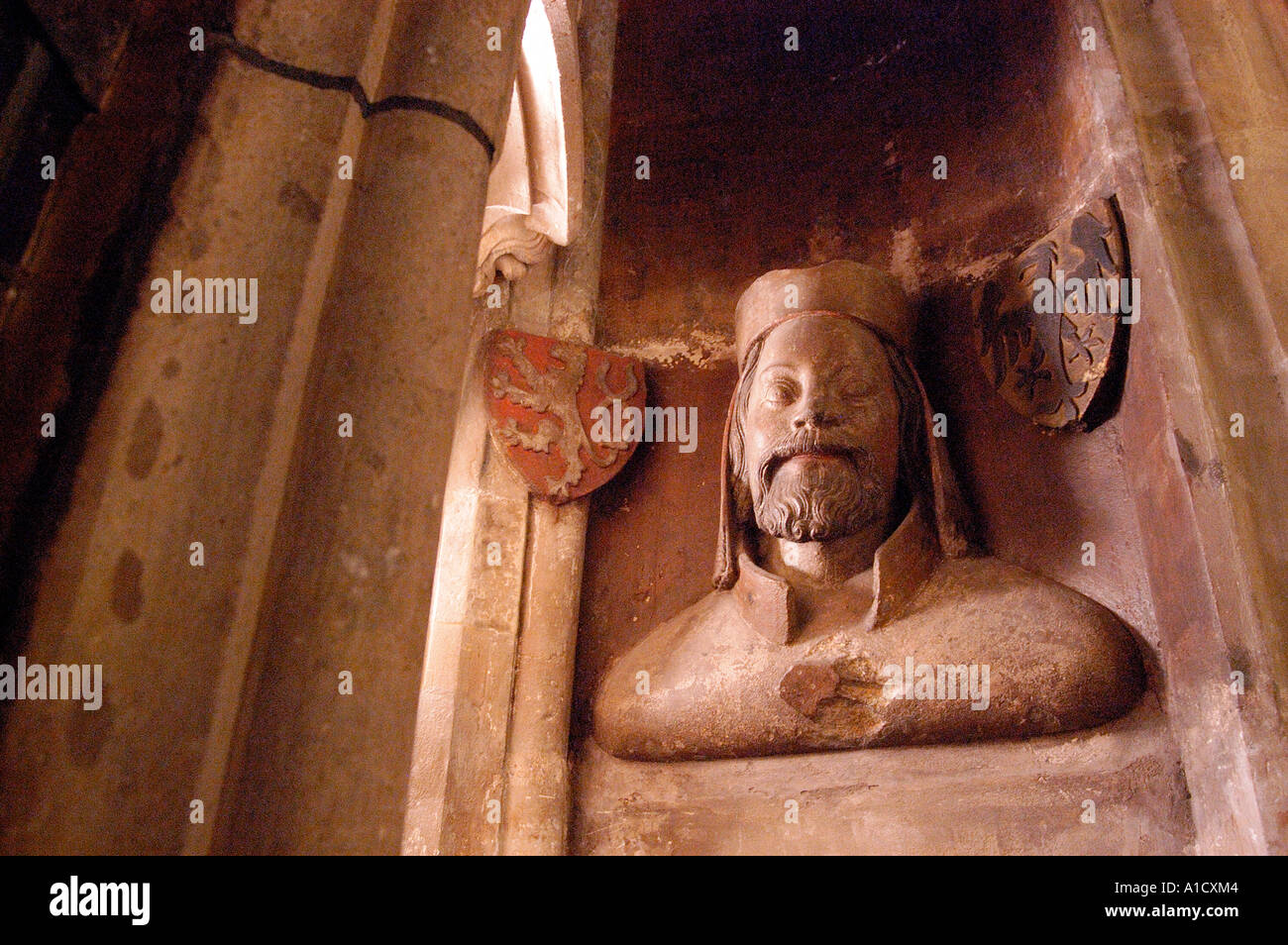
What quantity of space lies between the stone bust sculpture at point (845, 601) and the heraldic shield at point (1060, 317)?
26 centimetres

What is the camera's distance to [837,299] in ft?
9.52

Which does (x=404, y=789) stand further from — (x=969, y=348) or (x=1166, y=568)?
(x=969, y=348)

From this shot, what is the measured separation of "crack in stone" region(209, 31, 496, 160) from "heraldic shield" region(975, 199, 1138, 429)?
167 centimetres

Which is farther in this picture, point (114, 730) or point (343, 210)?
point (343, 210)

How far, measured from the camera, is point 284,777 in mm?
1242

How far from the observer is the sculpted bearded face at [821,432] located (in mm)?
2627

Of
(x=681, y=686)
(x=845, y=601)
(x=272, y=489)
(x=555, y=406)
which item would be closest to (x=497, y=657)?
(x=681, y=686)

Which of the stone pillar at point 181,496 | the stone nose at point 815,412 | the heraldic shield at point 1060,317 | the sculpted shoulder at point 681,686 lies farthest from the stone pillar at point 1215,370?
the stone pillar at point 181,496

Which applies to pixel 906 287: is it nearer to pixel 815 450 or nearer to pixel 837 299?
pixel 837 299

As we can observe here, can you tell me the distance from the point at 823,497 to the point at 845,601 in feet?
0.98

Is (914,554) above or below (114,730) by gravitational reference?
above

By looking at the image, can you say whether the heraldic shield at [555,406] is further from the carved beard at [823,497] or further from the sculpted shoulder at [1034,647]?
the sculpted shoulder at [1034,647]

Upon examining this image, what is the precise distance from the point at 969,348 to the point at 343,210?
2.16 m
